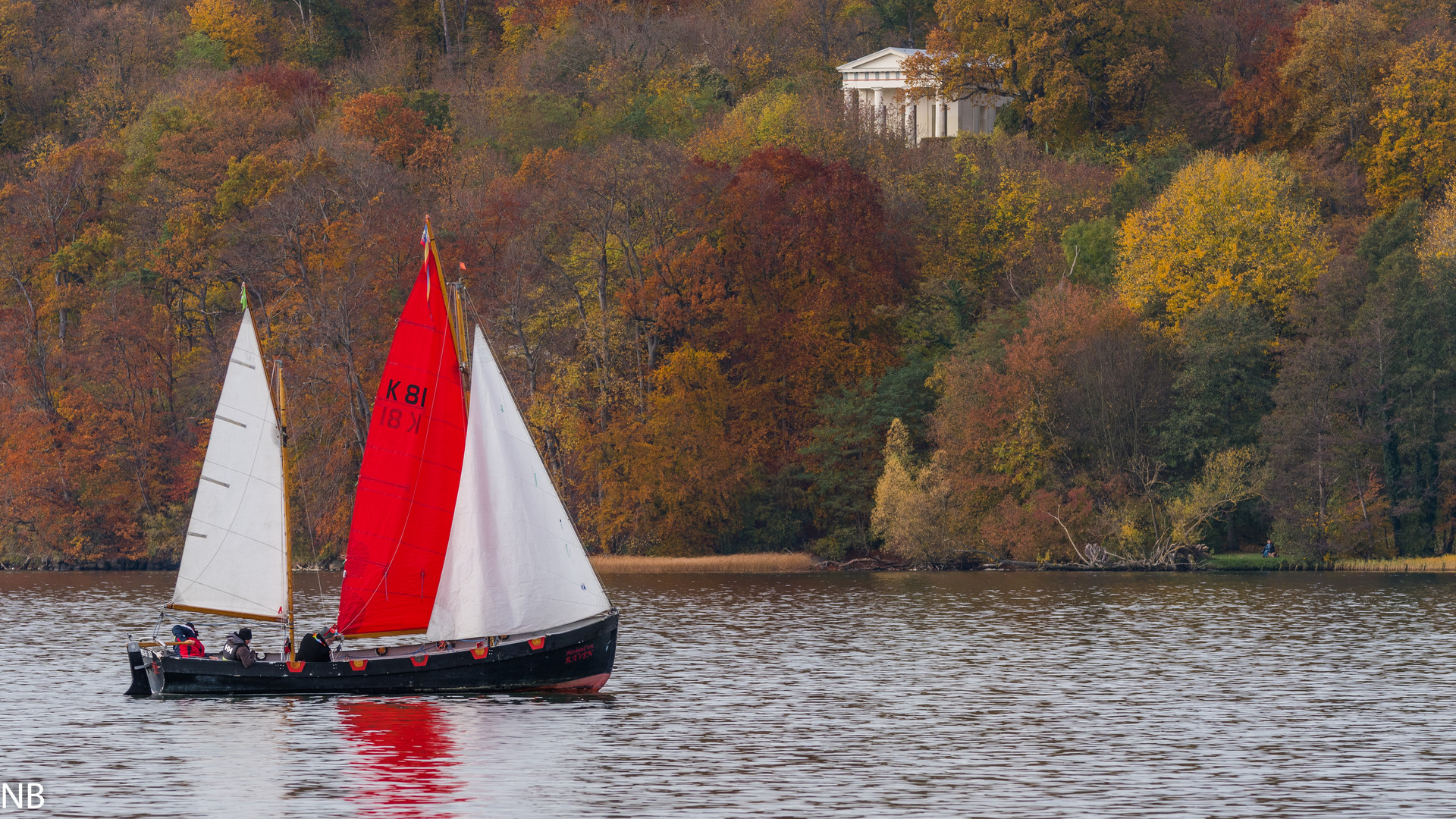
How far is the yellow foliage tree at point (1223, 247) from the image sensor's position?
97312mm

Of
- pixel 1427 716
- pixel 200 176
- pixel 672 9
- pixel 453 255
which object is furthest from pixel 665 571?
pixel 672 9

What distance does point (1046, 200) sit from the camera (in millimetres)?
113688

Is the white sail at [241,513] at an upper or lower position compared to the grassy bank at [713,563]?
upper

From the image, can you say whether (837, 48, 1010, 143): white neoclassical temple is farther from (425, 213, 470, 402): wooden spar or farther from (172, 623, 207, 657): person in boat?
(172, 623, 207, 657): person in boat

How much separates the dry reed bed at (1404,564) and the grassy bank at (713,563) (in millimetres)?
28856

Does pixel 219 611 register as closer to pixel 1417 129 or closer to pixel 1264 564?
pixel 1264 564

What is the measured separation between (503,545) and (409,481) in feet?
9.99

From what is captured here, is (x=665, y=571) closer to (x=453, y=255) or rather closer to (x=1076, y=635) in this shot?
(x=453, y=255)

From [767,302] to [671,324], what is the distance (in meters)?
6.86

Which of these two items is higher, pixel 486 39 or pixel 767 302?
pixel 486 39

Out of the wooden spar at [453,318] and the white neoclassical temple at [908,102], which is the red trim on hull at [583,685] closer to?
the wooden spar at [453,318]

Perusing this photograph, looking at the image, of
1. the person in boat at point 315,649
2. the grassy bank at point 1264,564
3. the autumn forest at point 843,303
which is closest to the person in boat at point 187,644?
the person in boat at point 315,649

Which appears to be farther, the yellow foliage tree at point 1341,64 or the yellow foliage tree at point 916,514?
the yellow foliage tree at point 1341,64

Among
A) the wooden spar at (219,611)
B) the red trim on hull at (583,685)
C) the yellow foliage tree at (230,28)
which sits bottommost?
the red trim on hull at (583,685)
